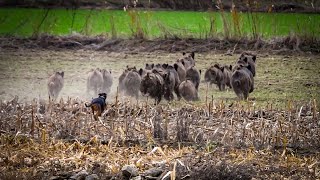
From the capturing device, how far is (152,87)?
5812mm

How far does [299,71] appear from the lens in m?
5.79

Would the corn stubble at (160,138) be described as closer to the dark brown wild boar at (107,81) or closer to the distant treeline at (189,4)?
the dark brown wild boar at (107,81)

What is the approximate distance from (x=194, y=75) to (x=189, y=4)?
1.32 ft

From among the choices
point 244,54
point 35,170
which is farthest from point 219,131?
point 35,170

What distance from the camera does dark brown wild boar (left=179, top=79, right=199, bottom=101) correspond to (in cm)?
586

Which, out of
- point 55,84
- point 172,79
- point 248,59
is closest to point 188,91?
point 172,79

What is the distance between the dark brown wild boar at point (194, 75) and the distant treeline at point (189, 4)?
32 cm

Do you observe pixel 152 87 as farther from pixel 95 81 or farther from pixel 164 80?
pixel 95 81

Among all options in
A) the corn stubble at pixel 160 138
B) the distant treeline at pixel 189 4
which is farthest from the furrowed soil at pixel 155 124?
the distant treeline at pixel 189 4

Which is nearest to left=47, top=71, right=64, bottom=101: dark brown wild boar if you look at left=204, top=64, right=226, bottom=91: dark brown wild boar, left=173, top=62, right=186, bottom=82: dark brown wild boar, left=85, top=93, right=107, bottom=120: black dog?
left=85, top=93, right=107, bottom=120: black dog

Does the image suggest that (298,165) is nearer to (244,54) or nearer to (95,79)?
(244,54)

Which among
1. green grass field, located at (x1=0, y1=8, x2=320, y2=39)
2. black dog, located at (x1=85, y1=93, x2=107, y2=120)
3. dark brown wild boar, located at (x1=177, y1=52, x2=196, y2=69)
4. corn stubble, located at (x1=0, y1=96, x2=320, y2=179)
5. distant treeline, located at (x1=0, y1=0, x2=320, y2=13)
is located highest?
distant treeline, located at (x1=0, y1=0, x2=320, y2=13)

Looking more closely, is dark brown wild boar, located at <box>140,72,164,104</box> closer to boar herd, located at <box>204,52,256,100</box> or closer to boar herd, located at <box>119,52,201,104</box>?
boar herd, located at <box>119,52,201,104</box>

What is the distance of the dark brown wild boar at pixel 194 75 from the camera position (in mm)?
5906
